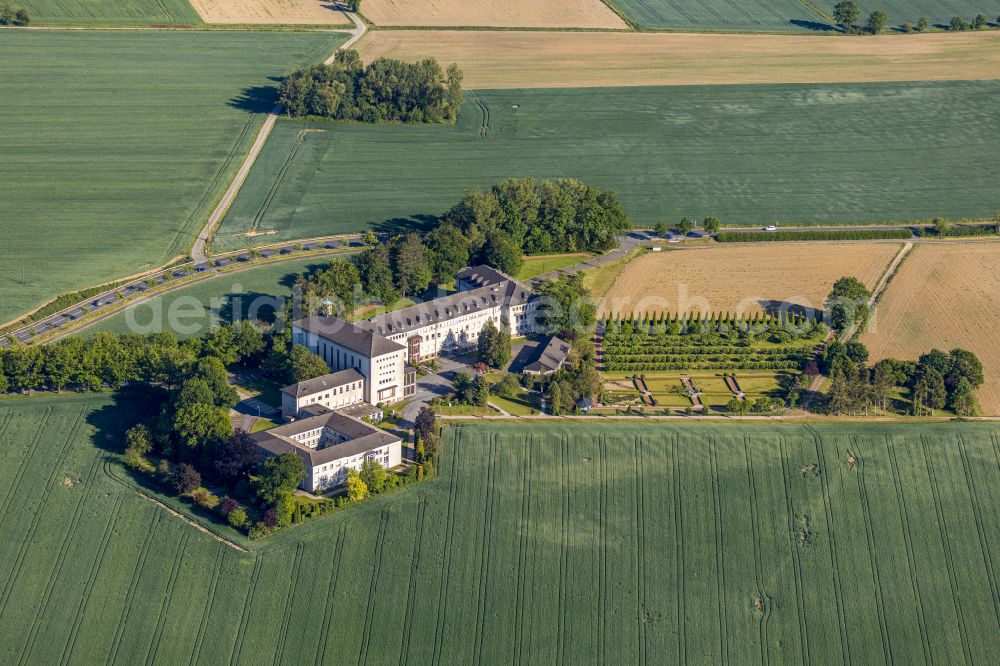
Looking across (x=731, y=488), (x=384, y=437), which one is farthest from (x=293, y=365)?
(x=731, y=488)

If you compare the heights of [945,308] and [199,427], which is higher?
[945,308]

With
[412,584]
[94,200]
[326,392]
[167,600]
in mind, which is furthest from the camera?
[94,200]

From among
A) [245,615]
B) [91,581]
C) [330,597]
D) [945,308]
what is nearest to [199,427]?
[91,581]

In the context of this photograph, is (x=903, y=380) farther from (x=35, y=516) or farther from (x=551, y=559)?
(x=35, y=516)

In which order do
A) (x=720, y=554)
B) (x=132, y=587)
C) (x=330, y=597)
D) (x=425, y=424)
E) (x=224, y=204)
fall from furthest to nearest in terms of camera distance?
(x=224, y=204), (x=425, y=424), (x=720, y=554), (x=132, y=587), (x=330, y=597)

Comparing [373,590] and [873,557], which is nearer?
[373,590]

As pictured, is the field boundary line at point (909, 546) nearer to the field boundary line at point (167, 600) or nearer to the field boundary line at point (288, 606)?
the field boundary line at point (288, 606)

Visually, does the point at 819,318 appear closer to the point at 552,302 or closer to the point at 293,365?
the point at 552,302
